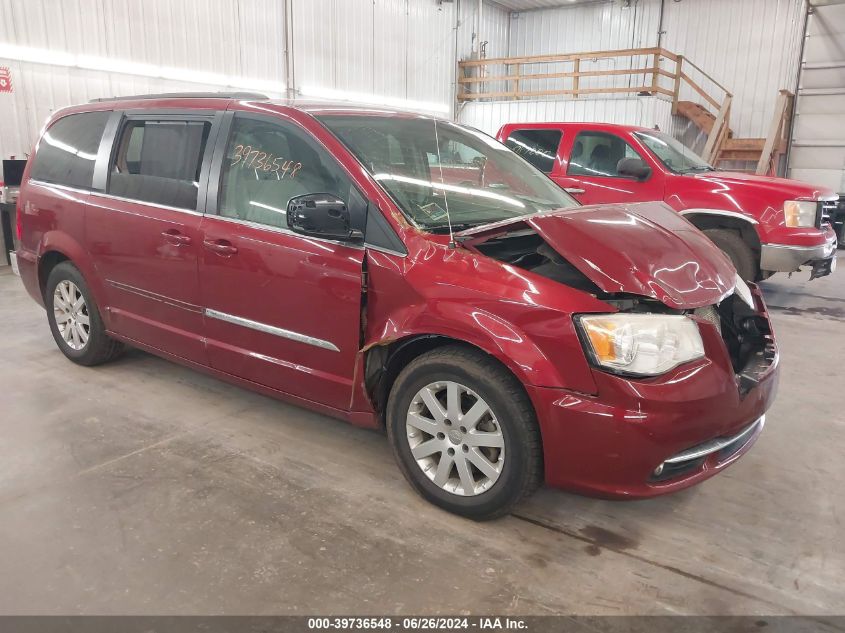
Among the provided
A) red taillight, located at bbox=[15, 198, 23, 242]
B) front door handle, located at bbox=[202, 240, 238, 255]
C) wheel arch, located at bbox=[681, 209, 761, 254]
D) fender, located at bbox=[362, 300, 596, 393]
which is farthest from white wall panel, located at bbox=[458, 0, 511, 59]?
fender, located at bbox=[362, 300, 596, 393]

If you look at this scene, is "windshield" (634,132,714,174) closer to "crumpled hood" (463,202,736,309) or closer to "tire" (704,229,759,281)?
"tire" (704,229,759,281)

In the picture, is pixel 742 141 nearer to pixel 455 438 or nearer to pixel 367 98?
pixel 367 98

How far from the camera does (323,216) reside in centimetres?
251

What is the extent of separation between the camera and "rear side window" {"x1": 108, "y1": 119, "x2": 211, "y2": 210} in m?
3.17

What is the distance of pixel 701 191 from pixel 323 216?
4.79 meters

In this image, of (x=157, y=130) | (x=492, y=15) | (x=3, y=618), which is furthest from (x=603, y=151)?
(x=492, y=15)

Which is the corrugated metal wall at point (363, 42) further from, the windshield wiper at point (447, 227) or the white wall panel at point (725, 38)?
the windshield wiper at point (447, 227)

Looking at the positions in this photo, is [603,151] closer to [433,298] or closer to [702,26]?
[433,298]

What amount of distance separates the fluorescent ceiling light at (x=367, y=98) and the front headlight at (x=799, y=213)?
6257 mm

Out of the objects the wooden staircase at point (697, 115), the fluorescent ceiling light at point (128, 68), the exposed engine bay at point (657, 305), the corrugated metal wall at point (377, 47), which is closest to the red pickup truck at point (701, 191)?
the exposed engine bay at point (657, 305)

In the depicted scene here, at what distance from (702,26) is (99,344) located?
15543 mm

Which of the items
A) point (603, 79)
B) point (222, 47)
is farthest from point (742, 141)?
point (222, 47)

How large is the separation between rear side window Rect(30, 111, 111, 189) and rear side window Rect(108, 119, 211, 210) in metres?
0.25

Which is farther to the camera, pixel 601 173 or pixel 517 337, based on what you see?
pixel 601 173
